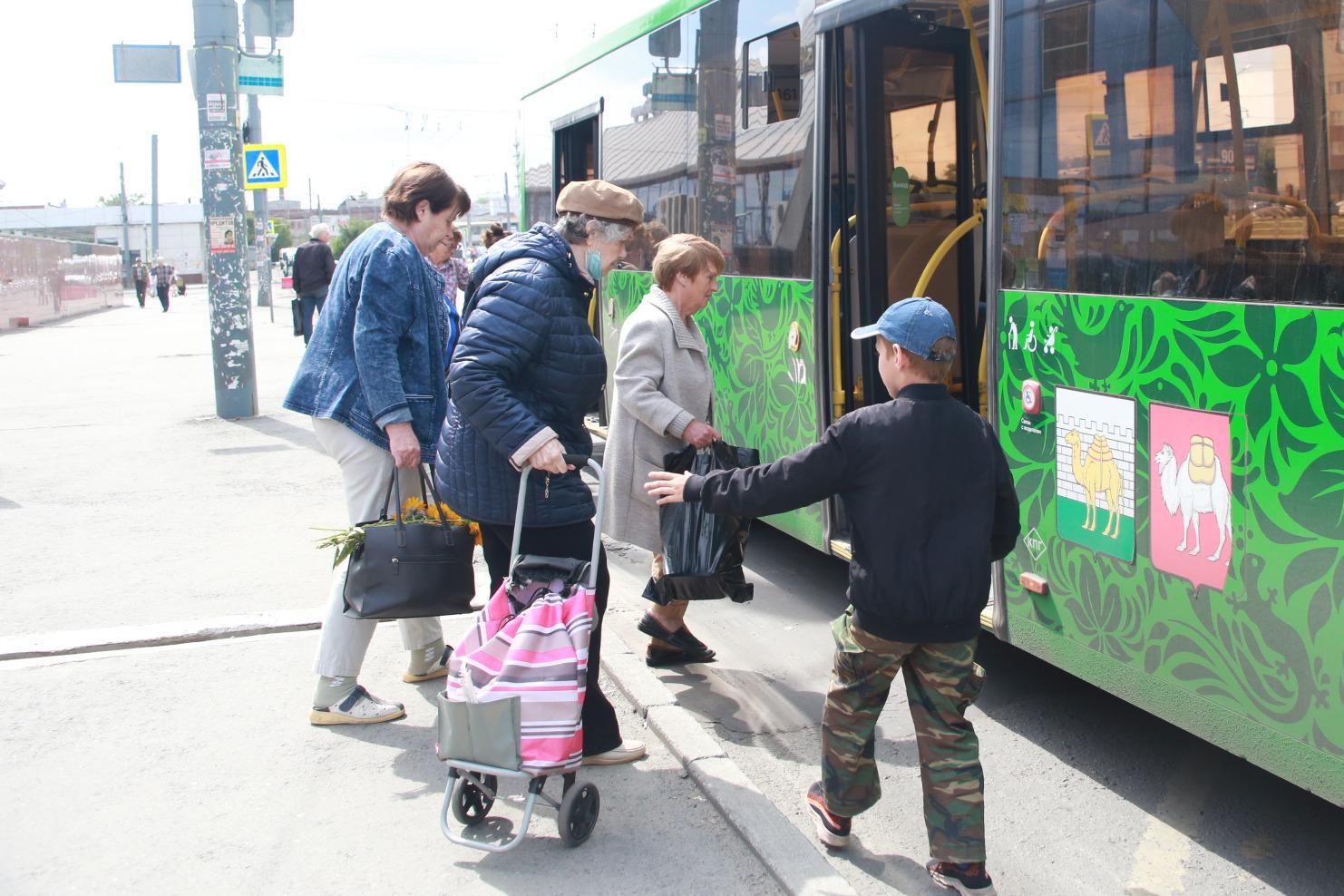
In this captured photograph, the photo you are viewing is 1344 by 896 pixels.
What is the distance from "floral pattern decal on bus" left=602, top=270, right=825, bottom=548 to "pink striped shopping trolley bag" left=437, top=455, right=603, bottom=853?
2489 mm

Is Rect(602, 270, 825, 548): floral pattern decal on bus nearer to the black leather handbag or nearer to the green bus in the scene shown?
the green bus

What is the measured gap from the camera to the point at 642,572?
22.5ft

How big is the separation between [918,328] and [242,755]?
8.86 feet

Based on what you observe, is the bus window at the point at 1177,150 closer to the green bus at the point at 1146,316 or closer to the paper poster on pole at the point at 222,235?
the green bus at the point at 1146,316

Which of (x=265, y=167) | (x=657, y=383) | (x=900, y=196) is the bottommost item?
(x=657, y=383)

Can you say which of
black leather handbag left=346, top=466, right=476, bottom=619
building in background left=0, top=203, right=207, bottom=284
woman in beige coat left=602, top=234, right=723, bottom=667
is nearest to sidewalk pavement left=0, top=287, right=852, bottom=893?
black leather handbag left=346, top=466, right=476, bottom=619

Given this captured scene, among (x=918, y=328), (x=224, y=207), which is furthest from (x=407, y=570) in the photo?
(x=224, y=207)

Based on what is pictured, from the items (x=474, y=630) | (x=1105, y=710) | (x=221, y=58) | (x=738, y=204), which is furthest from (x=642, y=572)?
(x=221, y=58)

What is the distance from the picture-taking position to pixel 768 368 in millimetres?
6312

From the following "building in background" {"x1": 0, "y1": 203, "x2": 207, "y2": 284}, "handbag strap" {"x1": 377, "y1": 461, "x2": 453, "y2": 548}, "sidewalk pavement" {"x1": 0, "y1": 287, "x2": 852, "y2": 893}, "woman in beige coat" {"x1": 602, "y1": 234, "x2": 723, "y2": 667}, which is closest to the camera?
"sidewalk pavement" {"x1": 0, "y1": 287, "x2": 852, "y2": 893}

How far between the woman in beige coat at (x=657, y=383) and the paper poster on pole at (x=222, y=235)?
870cm

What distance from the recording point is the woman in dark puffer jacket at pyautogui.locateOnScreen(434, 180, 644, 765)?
3.65 meters

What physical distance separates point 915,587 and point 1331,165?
1.47 metres

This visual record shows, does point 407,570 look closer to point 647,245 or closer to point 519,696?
point 519,696
